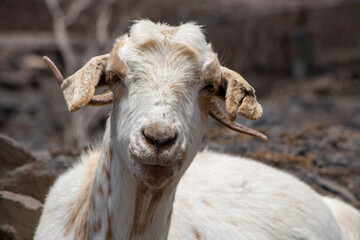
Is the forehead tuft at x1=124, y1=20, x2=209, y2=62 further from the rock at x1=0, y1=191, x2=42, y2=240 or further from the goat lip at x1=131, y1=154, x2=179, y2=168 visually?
the rock at x1=0, y1=191, x2=42, y2=240

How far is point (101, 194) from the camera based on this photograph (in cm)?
346

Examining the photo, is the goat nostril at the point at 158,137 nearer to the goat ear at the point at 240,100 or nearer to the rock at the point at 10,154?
the goat ear at the point at 240,100

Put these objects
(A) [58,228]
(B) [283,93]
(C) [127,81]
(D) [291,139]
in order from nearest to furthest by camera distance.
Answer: (C) [127,81] → (A) [58,228] → (D) [291,139] → (B) [283,93]

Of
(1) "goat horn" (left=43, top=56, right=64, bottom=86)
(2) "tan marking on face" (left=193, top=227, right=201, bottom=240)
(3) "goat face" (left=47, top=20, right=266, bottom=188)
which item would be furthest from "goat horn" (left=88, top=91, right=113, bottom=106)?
(2) "tan marking on face" (left=193, top=227, right=201, bottom=240)

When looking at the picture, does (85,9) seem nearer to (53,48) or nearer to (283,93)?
(53,48)

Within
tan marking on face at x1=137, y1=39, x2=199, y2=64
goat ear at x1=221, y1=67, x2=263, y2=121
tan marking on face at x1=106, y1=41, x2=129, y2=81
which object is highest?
tan marking on face at x1=137, y1=39, x2=199, y2=64

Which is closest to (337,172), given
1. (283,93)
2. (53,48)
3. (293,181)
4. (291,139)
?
(291,139)

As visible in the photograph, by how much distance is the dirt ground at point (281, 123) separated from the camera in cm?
714

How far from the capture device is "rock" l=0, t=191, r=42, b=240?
14.6 ft

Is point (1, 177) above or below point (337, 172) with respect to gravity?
above

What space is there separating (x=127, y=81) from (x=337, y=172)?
4.66 metres

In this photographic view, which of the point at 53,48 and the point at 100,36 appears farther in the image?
the point at 53,48

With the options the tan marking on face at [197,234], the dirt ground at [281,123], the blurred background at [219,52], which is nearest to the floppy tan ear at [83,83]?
the tan marking on face at [197,234]

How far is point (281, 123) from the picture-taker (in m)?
10.6
